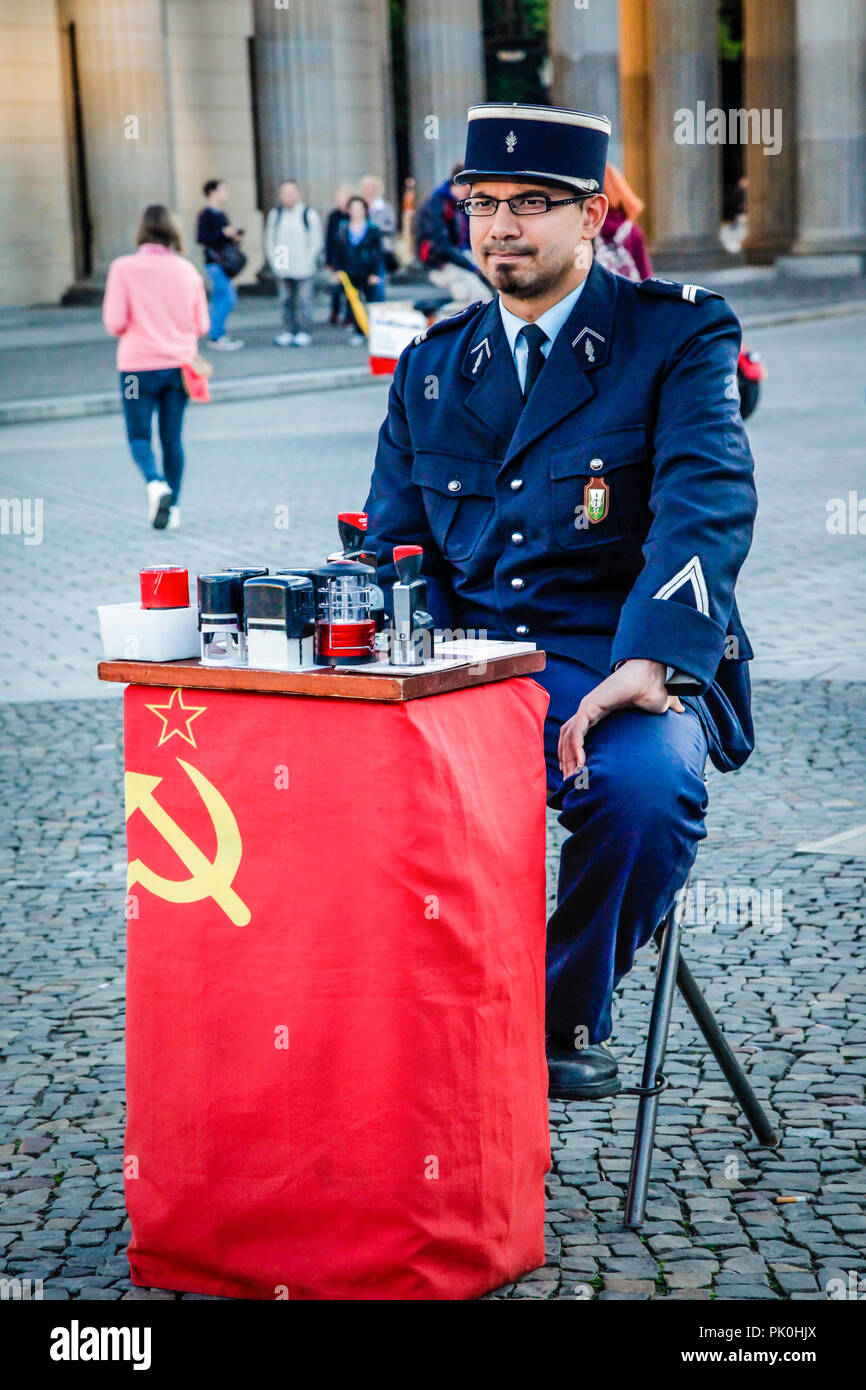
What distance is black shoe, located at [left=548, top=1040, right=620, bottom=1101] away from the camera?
3.46 metres

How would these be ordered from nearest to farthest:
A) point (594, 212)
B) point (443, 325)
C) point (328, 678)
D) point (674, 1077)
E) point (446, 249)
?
point (328, 678)
point (594, 212)
point (443, 325)
point (674, 1077)
point (446, 249)

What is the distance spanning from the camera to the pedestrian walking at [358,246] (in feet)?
78.0

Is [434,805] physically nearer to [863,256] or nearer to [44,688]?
[44,688]

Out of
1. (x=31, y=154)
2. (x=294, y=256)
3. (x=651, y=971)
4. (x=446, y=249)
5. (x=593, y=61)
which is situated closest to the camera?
(x=651, y=971)

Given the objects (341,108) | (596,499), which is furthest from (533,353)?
(341,108)

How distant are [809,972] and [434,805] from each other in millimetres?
1999

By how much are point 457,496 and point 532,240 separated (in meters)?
0.50

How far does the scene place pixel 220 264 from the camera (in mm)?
23328

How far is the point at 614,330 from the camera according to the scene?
12.2ft

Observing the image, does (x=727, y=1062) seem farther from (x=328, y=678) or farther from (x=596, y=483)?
(x=328, y=678)

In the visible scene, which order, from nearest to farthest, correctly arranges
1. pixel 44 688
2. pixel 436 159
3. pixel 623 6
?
pixel 44 688 < pixel 436 159 < pixel 623 6

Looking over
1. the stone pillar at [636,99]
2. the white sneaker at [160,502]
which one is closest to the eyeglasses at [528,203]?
the white sneaker at [160,502]
